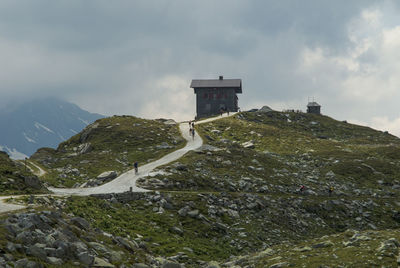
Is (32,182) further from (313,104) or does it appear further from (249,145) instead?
(313,104)

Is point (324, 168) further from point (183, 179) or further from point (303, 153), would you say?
point (183, 179)

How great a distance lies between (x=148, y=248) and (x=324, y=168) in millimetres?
47459

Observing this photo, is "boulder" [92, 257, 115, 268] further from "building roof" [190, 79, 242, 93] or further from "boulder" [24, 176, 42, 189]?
"building roof" [190, 79, 242, 93]

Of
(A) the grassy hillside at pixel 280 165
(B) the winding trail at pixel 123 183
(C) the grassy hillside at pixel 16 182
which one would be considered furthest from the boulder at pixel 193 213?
(C) the grassy hillside at pixel 16 182

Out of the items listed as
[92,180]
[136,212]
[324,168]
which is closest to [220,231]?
[136,212]

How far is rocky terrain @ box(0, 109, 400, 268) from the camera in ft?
67.2

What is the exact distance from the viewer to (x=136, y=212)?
1430 inches

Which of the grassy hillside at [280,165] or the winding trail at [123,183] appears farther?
the grassy hillside at [280,165]

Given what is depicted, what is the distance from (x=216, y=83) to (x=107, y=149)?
70444mm

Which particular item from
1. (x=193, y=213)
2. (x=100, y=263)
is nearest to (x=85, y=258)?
(x=100, y=263)

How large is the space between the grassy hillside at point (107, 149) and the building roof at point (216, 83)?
4013cm

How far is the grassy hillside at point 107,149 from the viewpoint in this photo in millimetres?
58875

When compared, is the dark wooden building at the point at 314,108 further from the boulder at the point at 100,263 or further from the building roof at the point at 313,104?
the boulder at the point at 100,263

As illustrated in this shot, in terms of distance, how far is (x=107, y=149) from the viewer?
7569 centimetres
